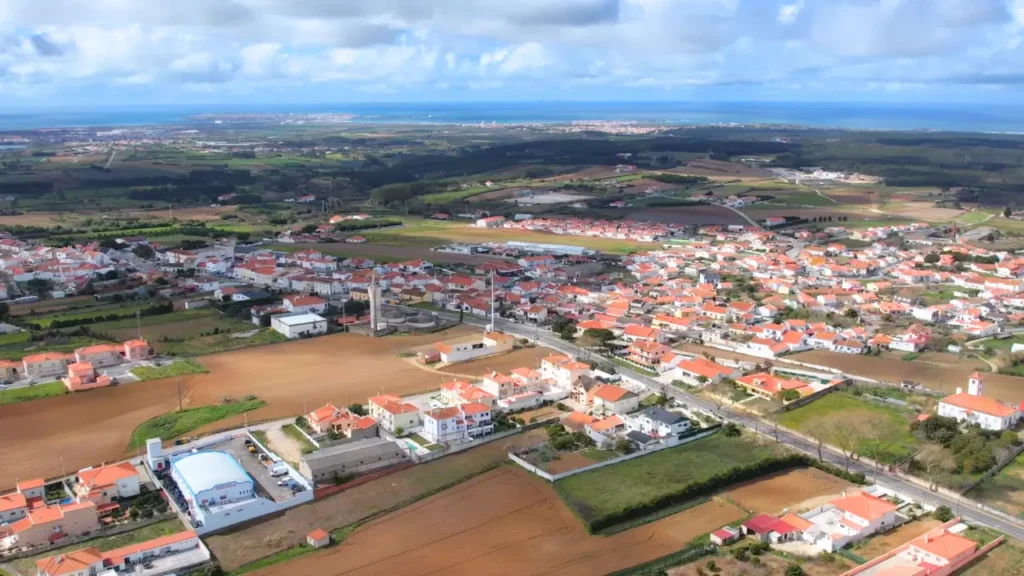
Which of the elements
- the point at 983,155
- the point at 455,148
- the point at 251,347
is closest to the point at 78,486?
the point at 251,347

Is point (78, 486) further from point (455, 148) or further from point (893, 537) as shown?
point (455, 148)

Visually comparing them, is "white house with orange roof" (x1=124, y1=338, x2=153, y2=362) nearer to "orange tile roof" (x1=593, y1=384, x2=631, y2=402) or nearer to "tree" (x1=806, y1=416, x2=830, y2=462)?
"orange tile roof" (x1=593, y1=384, x2=631, y2=402)

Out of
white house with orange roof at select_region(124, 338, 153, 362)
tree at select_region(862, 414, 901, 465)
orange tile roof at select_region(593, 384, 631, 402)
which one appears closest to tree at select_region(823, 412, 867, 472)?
tree at select_region(862, 414, 901, 465)

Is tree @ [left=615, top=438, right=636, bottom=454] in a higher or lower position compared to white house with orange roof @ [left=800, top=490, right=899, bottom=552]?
lower

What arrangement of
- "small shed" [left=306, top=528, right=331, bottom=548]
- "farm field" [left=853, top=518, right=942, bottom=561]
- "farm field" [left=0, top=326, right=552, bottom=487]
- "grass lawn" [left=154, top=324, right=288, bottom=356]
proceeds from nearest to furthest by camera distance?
"farm field" [left=853, top=518, right=942, bottom=561], "small shed" [left=306, top=528, right=331, bottom=548], "farm field" [left=0, top=326, right=552, bottom=487], "grass lawn" [left=154, top=324, right=288, bottom=356]

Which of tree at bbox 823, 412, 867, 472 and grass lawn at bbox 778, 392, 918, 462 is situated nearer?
tree at bbox 823, 412, 867, 472

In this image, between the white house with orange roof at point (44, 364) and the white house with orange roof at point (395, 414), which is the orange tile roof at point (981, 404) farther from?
the white house with orange roof at point (44, 364)
